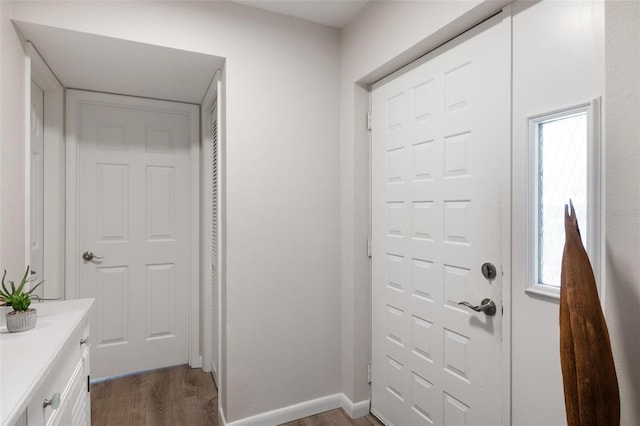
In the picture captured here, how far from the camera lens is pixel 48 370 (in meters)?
0.93

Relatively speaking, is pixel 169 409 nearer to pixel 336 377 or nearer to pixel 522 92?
pixel 336 377

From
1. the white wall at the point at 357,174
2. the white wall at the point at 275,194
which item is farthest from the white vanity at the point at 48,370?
the white wall at the point at 357,174

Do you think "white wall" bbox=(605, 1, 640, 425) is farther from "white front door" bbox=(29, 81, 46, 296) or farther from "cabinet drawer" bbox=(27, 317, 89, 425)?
"white front door" bbox=(29, 81, 46, 296)

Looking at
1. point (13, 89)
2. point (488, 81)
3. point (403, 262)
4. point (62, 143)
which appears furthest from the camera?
point (62, 143)

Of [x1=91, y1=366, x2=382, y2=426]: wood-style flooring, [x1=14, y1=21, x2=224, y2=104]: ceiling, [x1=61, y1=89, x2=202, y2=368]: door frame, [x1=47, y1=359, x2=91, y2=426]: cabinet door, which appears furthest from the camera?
[x1=61, y1=89, x2=202, y2=368]: door frame

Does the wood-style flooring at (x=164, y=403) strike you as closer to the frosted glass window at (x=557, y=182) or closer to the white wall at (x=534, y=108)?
the white wall at (x=534, y=108)

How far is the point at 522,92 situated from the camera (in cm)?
133

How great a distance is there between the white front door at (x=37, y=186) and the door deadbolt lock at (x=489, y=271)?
2423 millimetres

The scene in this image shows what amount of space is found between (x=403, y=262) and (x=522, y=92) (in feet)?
3.18

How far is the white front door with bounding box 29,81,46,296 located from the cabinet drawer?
3.62 feet

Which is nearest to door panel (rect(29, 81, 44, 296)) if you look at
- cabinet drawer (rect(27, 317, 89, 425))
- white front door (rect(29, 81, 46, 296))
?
white front door (rect(29, 81, 46, 296))

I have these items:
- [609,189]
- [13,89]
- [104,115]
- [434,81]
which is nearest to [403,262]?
[434,81]

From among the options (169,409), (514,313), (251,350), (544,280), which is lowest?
(169,409)

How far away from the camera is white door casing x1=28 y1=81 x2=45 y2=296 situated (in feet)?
7.09
